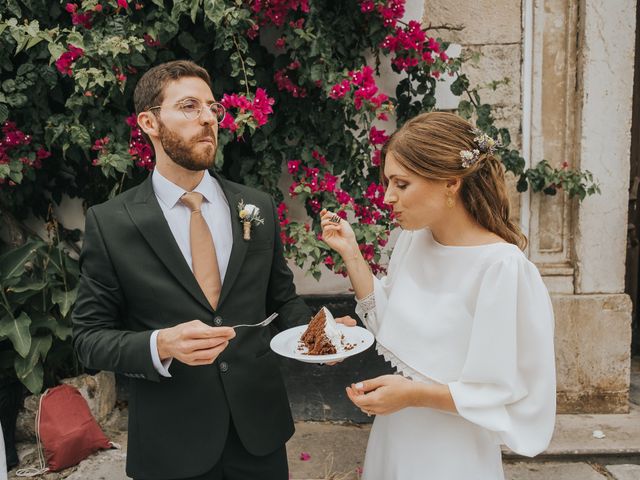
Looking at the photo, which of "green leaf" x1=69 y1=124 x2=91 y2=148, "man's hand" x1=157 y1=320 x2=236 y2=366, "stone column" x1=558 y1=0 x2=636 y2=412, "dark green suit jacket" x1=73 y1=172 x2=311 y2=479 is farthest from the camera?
"stone column" x1=558 y1=0 x2=636 y2=412

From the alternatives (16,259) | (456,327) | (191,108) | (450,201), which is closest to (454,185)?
(450,201)

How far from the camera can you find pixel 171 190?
195cm

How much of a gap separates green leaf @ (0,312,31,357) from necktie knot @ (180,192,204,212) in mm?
2045

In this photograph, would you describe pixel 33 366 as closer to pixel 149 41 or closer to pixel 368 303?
pixel 149 41

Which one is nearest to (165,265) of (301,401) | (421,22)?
(301,401)

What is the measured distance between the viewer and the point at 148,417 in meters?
1.90

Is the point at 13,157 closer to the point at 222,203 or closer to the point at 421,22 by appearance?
the point at 222,203

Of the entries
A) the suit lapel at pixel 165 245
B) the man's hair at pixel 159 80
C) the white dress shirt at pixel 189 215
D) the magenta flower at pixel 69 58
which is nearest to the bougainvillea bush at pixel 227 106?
the magenta flower at pixel 69 58

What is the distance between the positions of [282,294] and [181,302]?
1.62 ft

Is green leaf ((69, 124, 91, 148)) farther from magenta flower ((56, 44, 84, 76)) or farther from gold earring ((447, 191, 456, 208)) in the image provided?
gold earring ((447, 191, 456, 208))

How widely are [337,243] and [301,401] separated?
2.30m

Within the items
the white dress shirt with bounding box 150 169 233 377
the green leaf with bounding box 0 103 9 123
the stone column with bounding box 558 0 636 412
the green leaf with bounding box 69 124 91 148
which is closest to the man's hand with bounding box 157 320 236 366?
the white dress shirt with bounding box 150 169 233 377

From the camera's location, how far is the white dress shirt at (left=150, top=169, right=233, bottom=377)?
1.92 meters

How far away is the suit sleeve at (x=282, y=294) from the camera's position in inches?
86.1
